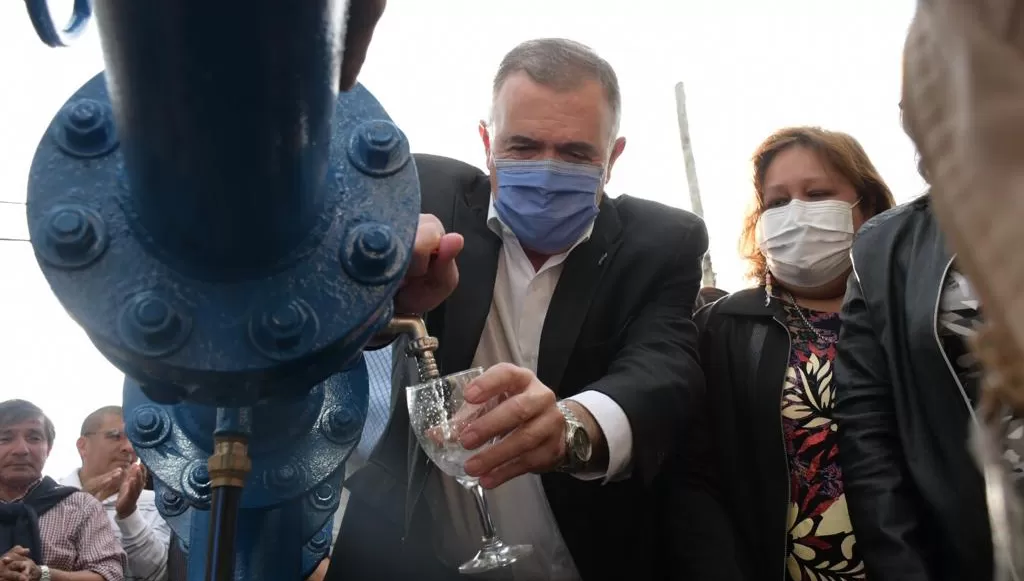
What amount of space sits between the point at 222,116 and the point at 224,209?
81 mm

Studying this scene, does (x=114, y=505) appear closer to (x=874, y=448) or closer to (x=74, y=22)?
(x=874, y=448)

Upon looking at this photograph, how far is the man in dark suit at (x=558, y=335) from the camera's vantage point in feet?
5.41

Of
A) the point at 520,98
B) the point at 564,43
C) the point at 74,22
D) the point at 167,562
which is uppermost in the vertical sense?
the point at 564,43

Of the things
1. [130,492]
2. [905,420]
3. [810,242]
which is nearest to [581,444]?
[905,420]

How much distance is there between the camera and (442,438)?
3.93 feet

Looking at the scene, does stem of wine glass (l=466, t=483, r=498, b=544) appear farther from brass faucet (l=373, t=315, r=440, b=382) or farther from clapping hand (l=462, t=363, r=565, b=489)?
brass faucet (l=373, t=315, r=440, b=382)

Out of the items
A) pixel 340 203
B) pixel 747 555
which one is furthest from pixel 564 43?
pixel 340 203

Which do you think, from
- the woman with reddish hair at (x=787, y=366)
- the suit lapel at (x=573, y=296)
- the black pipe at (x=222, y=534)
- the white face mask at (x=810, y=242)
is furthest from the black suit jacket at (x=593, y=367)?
the black pipe at (x=222, y=534)

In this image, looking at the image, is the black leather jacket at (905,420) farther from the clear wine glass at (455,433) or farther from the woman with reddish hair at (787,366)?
the clear wine glass at (455,433)

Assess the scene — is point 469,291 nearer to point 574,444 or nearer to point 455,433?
point 574,444

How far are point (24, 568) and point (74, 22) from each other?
3.29 m

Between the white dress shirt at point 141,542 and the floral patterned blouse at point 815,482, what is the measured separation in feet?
9.42

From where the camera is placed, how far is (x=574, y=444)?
1.45 metres

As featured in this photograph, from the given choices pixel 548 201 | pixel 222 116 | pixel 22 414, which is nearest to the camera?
pixel 222 116
